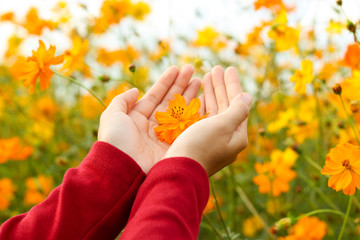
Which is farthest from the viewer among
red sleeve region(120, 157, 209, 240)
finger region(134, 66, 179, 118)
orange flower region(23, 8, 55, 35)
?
orange flower region(23, 8, 55, 35)

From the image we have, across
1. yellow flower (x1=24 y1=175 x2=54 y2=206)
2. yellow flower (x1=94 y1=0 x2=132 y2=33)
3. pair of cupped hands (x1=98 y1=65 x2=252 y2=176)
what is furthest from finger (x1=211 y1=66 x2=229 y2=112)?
yellow flower (x1=24 y1=175 x2=54 y2=206)

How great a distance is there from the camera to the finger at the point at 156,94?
32.0 inches

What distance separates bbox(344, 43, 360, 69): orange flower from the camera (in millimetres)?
795

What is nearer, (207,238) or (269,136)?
(207,238)

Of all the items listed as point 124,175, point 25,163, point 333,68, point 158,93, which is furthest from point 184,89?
point 25,163

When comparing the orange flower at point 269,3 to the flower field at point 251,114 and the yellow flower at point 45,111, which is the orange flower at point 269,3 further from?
the yellow flower at point 45,111

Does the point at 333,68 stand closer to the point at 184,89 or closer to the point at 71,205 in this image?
the point at 184,89

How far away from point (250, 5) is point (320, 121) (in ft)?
1.58

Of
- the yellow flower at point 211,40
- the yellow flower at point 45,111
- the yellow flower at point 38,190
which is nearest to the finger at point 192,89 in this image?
the yellow flower at point 38,190

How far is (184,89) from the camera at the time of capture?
87 centimetres

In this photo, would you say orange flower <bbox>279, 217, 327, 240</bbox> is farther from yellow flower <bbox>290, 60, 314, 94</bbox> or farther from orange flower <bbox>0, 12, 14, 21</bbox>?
orange flower <bbox>0, 12, 14, 21</bbox>

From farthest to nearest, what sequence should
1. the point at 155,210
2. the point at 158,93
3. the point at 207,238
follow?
the point at 207,238 < the point at 158,93 < the point at 155,210

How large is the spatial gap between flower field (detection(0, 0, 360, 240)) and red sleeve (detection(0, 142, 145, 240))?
0.38 ft

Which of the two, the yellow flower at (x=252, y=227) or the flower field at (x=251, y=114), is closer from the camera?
the flower field at (x=251, y=114)
